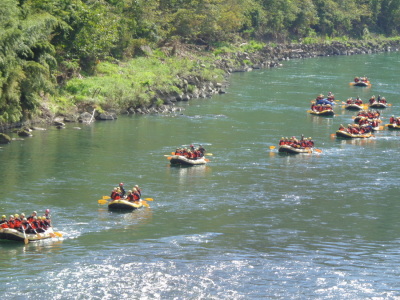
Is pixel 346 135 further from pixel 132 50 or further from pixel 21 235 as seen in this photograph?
pixel 132 50

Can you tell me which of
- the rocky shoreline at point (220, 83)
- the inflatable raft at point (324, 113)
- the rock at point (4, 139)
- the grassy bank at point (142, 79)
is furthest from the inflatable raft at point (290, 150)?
the rock at point (4, 139)

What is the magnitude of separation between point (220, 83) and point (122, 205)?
49382mm

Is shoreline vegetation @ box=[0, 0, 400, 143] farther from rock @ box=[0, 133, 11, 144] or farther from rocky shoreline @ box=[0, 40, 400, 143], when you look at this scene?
rock @ box=[0, 133, 11, 144]

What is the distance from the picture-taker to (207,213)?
1533 inches

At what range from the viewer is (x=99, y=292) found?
28703 mm

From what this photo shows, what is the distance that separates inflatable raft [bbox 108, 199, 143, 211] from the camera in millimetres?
38906

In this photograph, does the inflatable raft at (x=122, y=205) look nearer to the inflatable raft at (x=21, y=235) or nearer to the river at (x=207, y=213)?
the river at (x=207, y=213)

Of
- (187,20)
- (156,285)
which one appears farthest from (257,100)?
(156,285)

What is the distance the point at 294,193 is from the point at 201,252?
462 inches

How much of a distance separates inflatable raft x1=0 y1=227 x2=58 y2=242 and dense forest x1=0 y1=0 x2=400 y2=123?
66.6ft

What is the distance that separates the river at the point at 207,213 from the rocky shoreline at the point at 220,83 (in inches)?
90.8

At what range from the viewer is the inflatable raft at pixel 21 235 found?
3375 cm

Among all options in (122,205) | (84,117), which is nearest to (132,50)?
(84,117)

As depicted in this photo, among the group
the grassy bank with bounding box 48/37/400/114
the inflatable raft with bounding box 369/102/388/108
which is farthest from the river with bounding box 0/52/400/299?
the inflatable raft with bounding box 369/102/388/108
